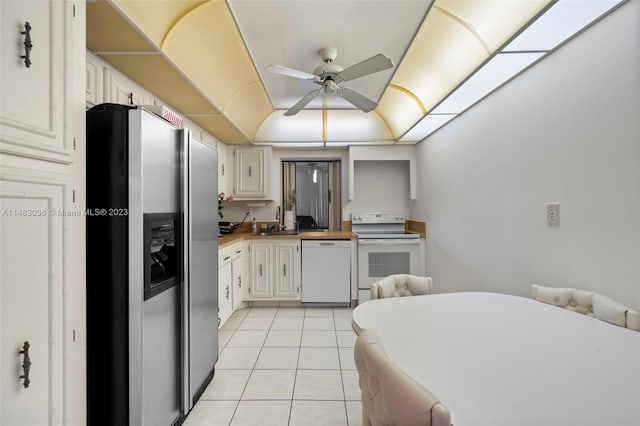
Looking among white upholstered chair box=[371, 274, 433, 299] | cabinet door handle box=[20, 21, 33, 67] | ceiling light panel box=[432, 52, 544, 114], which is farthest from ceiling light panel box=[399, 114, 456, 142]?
cabinet door handle box=[20, 21, 33, 67]

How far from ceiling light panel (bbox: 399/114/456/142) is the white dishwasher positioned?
1608mm

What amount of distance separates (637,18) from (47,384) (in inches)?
107

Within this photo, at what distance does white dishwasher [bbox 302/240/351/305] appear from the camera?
3.77m

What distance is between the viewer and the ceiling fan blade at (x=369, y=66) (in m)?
1.93

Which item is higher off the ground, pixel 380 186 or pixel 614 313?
pixel 380 186

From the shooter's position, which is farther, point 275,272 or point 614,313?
point 275,272

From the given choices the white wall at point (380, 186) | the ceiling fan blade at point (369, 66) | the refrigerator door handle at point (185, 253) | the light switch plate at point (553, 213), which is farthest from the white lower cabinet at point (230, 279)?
the light switch plate at point (553, 213)

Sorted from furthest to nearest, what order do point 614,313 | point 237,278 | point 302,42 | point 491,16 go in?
point 237,278, point 302,42, point 491,16, point 614,313

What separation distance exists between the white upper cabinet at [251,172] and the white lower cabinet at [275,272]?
0.77 m

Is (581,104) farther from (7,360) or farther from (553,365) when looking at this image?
(7,360)

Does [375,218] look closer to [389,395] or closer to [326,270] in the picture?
[326,270]

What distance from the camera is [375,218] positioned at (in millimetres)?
4414

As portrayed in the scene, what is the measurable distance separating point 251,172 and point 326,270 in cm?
173

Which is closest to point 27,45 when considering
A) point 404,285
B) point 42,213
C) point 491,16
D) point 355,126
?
point 42,213
